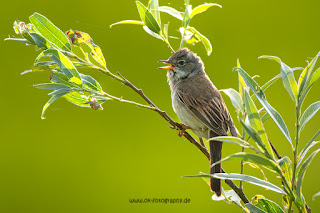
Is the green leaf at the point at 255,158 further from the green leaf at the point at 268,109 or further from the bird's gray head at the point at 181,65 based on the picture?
the bird's gray head at the point at 181,65

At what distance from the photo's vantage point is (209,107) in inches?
90.8

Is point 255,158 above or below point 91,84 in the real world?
below

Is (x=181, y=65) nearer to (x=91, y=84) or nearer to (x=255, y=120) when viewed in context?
(x=91, y=84)

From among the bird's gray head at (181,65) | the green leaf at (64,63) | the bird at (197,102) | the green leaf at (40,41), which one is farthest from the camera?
the bird's gray head at (181,65)

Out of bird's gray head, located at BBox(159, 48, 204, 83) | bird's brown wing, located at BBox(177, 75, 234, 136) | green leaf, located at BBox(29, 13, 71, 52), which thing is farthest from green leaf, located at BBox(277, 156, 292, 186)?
bird's gray head, located at BBox(159, 48, 204, 83)

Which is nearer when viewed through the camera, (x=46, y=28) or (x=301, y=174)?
(x=301, y=174)

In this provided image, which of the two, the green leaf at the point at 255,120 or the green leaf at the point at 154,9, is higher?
the green leaf at the point at 154,9

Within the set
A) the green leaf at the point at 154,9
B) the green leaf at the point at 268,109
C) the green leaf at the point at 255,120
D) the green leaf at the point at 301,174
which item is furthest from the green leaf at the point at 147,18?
the green leaf at the point at 301,174

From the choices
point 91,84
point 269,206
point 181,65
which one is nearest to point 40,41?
point 91,84

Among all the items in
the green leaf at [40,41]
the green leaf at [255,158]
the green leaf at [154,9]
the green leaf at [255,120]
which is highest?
the green leaf at [154,9]

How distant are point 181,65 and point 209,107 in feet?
1.81

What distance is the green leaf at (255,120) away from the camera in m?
0.92

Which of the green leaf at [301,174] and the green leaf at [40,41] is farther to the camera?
the green leaf at [40,41]

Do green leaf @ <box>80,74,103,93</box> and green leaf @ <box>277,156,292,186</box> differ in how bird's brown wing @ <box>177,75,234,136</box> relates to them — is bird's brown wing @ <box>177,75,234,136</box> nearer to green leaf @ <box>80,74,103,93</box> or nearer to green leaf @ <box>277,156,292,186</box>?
green leaf @ <box>80,74,103,93</box>
